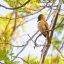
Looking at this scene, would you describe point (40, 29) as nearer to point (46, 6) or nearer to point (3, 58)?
point (46, 6)

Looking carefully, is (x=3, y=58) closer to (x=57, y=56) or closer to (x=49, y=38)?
(x=49, y=38)

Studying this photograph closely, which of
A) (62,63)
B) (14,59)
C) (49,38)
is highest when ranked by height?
(49,38)

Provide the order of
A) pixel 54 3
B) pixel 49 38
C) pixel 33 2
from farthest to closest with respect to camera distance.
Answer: pixel 33 2, pixel 54 3, pixel 49 38

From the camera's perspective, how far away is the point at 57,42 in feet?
9.90

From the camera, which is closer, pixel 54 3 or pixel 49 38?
pixel 49 38

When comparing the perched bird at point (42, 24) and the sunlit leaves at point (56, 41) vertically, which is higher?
the perched bird at point (42, 24)

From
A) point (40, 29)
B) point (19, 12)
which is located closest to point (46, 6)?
point (40, 29)

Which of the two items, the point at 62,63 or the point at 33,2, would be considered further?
the point at 33,2

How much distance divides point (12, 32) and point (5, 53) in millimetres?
475

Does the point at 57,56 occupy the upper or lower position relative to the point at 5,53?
lower

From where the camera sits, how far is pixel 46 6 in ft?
8.37

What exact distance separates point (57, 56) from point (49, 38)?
0.55 meters

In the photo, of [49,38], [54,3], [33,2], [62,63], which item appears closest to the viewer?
[49,38]

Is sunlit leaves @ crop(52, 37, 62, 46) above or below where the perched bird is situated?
below
